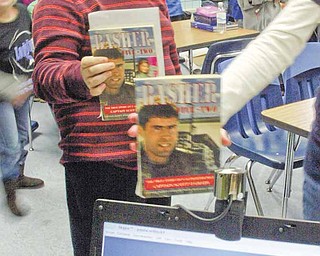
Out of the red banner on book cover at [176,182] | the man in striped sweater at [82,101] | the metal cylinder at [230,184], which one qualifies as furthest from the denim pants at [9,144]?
the metal cylinder at [230,184]

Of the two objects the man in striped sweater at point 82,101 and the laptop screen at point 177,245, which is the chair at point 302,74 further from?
the laptop screen at point 177,245

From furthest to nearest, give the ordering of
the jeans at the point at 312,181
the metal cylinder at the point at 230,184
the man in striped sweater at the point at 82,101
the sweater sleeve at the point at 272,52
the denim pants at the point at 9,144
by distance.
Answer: the denim pants at the point at 9,144
the jeans at the point at 312,181
the man in striped sweater at the point at 82,101
the sweater sleeve at the point at 272,52
the metal cylinder at the point at 230,184

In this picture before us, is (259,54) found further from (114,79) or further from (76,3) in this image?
(76,3)

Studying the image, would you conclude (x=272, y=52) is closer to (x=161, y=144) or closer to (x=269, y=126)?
(x=161, y=144)

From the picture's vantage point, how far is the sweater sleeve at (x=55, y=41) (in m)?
1.16

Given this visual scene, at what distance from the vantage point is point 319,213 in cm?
129

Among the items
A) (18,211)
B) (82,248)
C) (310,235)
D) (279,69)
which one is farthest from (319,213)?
(18,211)

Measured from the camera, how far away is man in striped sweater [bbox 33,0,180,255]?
112 centimetres

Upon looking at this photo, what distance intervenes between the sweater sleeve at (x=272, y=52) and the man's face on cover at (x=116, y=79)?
0.63ft

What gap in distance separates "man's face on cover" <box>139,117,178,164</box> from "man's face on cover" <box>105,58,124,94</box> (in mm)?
314

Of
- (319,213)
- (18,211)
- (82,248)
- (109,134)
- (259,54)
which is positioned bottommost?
(18,211)

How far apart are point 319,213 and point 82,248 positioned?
0.57 meters

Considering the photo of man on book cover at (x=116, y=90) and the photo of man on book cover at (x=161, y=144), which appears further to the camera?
the photo of man on book cover at (x=116, y=90)

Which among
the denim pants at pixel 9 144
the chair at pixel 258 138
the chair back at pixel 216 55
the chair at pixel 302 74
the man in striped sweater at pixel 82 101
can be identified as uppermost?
the man in striped sweater at pixel 82 101
